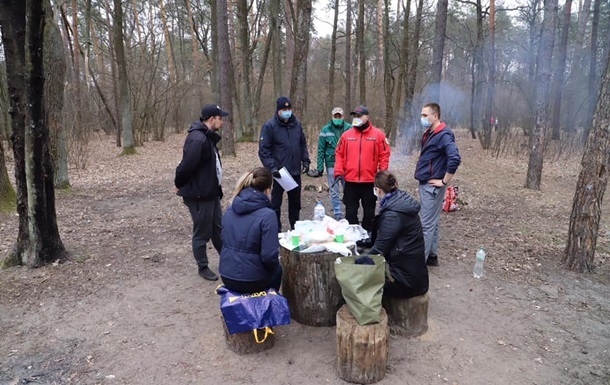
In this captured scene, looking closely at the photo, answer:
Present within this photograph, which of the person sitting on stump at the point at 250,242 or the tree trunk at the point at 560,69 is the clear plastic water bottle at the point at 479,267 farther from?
the tree trunk at the point at 560,69

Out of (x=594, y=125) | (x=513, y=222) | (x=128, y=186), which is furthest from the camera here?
(x=128, y=186)

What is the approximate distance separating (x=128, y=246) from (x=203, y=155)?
2279mm

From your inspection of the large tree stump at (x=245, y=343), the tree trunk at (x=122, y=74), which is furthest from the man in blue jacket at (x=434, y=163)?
the tree trunk at (x=122, y=74)

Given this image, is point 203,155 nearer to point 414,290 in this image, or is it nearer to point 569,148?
point 414,290

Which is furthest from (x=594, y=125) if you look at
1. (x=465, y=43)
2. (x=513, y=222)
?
Answer: (x=465, y=43)

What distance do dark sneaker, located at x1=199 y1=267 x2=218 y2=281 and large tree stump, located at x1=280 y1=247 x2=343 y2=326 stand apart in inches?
47.2

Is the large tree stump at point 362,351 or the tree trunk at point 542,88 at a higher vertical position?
the tree trunk at point 542,88

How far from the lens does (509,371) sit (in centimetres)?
298

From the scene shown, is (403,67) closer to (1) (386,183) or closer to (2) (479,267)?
(2) (479,267)

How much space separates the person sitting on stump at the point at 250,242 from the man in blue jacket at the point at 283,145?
1992mm

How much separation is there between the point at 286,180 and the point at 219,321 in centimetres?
191

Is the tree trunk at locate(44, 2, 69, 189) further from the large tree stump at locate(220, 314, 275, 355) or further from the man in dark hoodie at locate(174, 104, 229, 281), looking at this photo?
the large tree stump at locate(220, 314, 275, 355)

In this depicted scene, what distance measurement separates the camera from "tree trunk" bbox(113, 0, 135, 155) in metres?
13.2

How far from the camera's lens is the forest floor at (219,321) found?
2.99m
